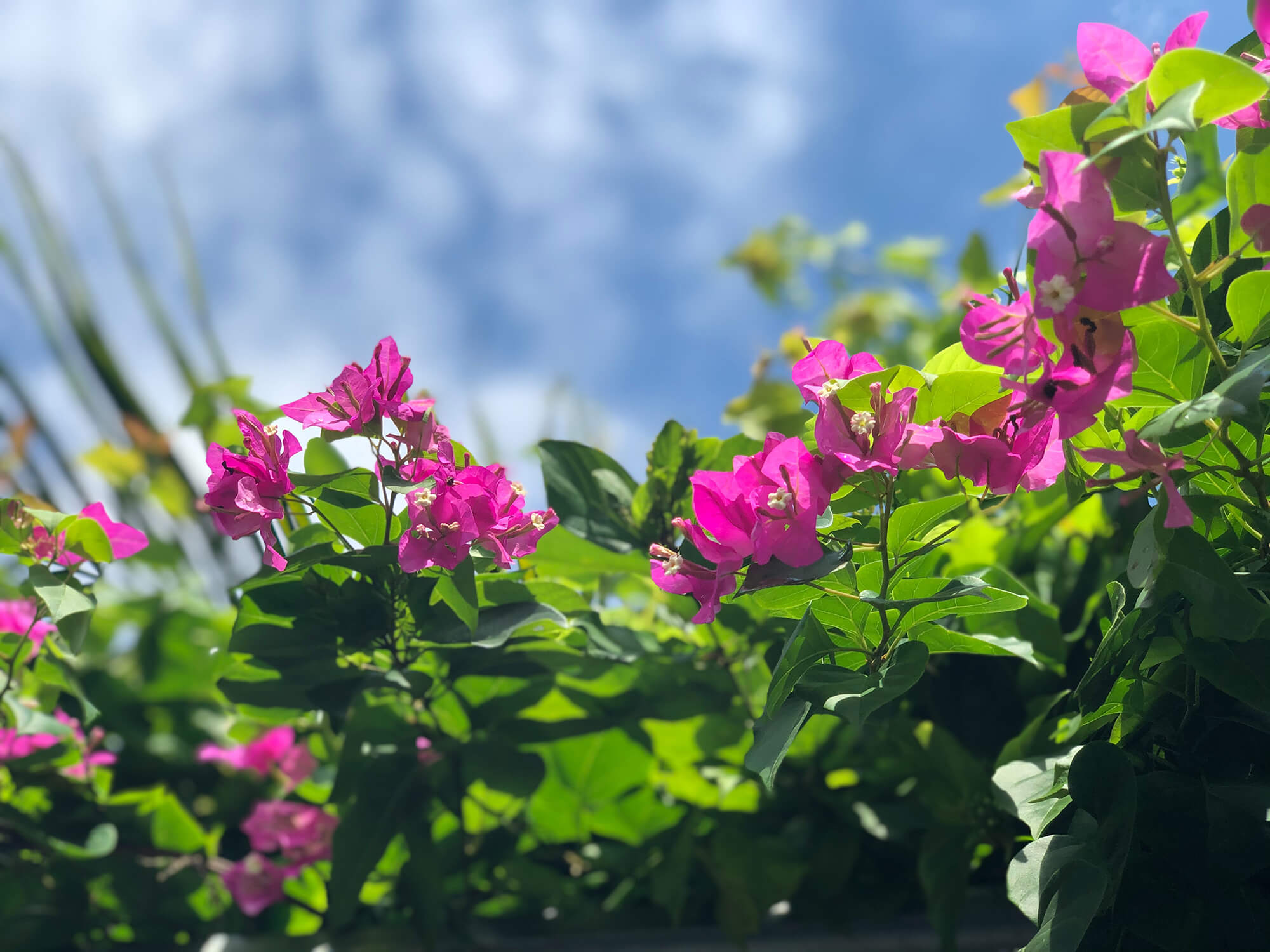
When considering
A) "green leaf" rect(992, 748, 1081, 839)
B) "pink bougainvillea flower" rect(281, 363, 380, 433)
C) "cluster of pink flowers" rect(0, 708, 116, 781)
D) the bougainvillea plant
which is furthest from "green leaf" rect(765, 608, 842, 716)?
"cluster of pink flowers" rect(0, 708, 116, 781)

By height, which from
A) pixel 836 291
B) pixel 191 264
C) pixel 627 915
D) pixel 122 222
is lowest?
pixel 627 915

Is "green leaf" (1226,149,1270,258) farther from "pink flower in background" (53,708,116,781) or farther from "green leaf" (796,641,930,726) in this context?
"pink flower in background" (53,708,116,781)

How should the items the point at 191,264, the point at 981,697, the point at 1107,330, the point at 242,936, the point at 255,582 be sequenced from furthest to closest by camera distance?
the point at 191,264, the point at 242,936, the point at 981,697, the point at 255,582, the point at 1107,330

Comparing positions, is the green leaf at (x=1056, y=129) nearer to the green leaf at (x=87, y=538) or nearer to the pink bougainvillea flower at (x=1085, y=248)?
the pink bougainvillea flower at (x=1085, y=248)

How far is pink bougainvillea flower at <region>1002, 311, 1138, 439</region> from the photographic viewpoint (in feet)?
1.05

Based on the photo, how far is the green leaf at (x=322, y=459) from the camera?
597 millimetres

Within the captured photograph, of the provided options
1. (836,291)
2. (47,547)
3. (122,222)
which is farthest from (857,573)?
(122,222)

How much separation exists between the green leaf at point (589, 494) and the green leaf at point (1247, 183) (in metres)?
0.36

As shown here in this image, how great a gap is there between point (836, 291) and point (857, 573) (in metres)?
1.21

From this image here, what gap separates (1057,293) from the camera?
0.31m

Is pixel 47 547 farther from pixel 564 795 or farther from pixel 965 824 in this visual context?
pixel 965 824

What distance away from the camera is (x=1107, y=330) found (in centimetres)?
32

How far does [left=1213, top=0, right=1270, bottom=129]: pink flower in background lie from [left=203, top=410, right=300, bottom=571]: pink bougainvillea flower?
43 cm

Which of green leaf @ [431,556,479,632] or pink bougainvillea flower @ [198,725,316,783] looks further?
pink bougainvillea flower @ [198,725,316,783]
